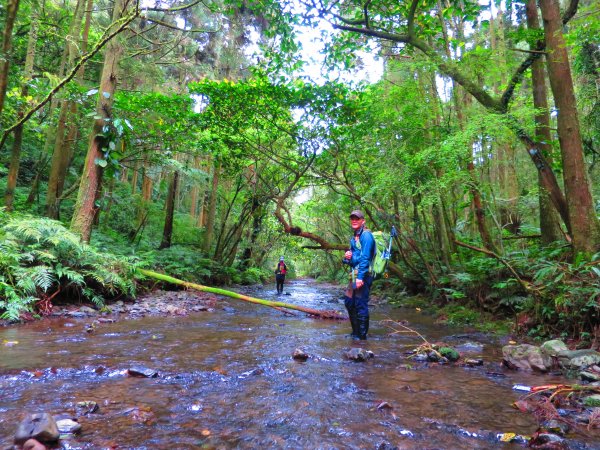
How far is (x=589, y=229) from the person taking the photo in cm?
Result: 575

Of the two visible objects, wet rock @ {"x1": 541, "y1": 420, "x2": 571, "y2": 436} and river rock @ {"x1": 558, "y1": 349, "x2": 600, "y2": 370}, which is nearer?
wet rock @ {"x1": 541, "y1": 420, "x2": 571, "y2": 436}

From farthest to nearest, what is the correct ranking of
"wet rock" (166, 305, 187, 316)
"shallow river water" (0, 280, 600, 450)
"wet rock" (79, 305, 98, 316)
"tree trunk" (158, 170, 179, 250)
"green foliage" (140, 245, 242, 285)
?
"tree trunk" (158, 170, 179, 250), "green foliage" (140, 245, 242, 285), "wet rock" (166, 305, 187, 316), "wet rock" (79, 305, 98, 316), "shallow river water" (0, 280, 600, 450)

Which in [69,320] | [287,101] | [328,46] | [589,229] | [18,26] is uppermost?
[18,26]

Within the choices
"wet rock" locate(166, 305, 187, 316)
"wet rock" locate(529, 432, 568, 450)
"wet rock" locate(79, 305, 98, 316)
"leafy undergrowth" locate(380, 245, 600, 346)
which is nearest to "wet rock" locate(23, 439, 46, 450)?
"wet rock" locate(529, 432, 568, 450)

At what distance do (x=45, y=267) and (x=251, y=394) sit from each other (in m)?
5.70

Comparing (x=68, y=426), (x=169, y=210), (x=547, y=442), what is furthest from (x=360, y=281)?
(x=169, y=210)

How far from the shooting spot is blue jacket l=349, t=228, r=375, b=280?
227 inches

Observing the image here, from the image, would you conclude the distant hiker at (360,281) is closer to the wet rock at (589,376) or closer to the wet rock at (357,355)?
the wet rock at (357,355)

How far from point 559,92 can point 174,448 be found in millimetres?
7437

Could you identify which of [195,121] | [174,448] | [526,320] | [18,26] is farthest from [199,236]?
[174,448]

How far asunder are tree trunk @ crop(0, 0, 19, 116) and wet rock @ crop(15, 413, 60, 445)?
437 centimetres

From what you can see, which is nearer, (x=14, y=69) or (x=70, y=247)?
(x=70, y=247)

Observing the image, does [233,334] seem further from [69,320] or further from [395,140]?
[395,140]

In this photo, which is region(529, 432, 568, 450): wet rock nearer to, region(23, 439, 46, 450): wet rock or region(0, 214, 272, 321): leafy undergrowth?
region(23, 439, 46, 450): wet rock
